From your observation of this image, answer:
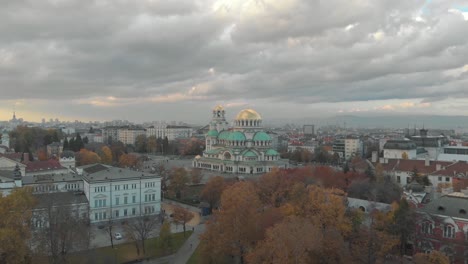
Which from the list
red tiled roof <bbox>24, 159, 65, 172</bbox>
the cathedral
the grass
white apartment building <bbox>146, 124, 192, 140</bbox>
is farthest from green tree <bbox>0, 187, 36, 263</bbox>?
white apartment building <bbox>146, 124, 192, 140</bbox>

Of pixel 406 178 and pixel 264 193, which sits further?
pixel 406 178

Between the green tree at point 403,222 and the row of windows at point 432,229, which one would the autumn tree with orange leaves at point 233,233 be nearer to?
the green tree at point 403,222

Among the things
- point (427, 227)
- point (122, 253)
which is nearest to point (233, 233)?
point (122, 253)

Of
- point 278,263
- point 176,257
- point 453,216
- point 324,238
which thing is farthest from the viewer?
point 176,257

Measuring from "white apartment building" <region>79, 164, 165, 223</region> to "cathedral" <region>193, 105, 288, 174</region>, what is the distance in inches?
1158

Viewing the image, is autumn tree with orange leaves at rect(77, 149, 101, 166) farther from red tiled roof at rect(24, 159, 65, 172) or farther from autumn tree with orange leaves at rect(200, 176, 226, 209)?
autumn tree with orange leaves at rect(200, 176, 226, 209)

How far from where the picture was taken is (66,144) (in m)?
78.1

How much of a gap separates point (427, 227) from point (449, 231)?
1.42m

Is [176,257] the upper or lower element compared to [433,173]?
lower

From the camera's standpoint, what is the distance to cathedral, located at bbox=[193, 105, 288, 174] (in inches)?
2670

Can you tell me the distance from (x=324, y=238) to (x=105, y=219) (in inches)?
860

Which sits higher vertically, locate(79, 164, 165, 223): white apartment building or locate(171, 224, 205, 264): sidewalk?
locate(79, 164, 165, 223): white apartment building

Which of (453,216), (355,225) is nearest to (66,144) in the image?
(355,225)

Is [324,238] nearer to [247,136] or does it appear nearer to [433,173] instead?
[433,173]
